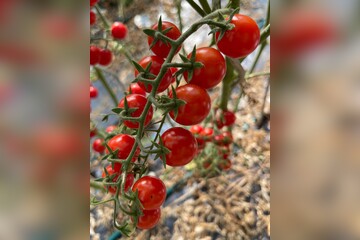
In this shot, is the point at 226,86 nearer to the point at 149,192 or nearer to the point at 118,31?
the point at 118,31

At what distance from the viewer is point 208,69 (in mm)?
422

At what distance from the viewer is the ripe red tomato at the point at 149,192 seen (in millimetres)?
441

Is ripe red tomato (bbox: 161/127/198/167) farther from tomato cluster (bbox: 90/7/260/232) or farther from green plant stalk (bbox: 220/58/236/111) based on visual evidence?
green plant stalk (bbox: 220/58/236/111)

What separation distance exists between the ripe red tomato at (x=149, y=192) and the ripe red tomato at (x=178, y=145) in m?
0.03

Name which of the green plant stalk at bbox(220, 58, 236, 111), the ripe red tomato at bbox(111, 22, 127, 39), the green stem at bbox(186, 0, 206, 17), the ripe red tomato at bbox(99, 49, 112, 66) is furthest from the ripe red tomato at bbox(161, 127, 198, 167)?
the ripe red tomato at bbox(111, 22, 127, 39)

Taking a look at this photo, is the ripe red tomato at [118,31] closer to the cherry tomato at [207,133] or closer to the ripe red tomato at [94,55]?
the ripe red tomato at [94,55]

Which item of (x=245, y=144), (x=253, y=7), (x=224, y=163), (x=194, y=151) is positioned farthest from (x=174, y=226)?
(x=253, y=7)

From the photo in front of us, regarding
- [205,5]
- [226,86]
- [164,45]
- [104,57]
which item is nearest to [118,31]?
[104,57]

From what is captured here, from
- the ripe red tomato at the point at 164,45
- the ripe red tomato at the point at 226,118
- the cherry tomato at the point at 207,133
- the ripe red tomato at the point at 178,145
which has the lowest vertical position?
the cherry tomato at the point at 207,133

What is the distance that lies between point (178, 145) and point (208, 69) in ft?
0.32

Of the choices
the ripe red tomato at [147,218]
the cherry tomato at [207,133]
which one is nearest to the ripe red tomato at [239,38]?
the ripe red tomato at [147,218]
